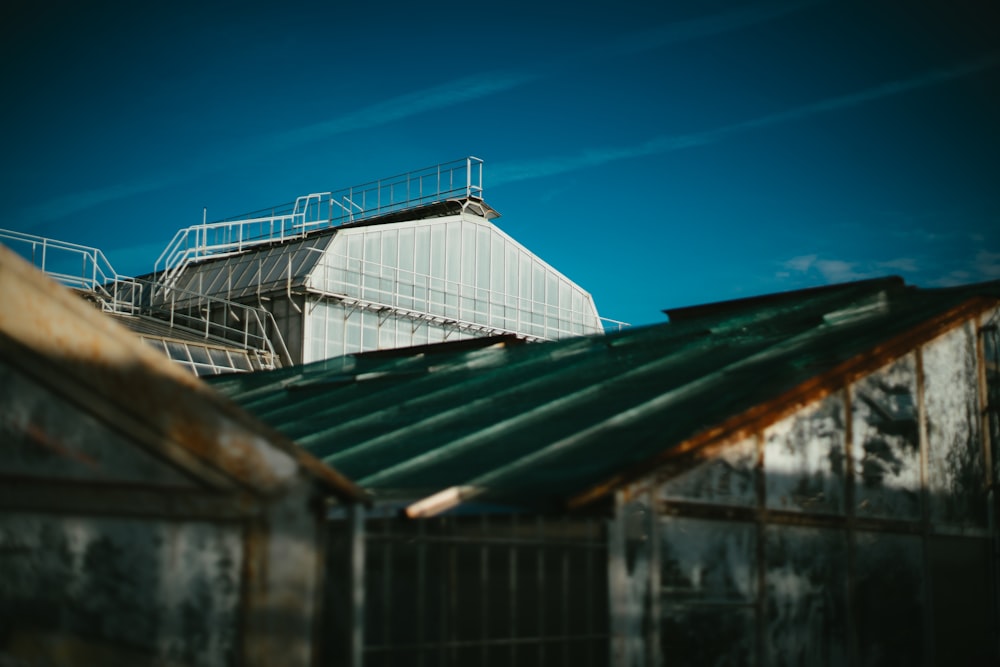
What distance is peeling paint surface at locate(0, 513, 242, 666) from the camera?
17.3 ft

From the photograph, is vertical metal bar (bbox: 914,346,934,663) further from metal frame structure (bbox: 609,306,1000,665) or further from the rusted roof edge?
the rusted roof edge

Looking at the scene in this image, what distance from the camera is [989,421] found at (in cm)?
1271

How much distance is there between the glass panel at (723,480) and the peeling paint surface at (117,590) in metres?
4.22

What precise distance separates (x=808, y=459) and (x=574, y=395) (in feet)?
8.48

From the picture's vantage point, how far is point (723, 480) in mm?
9367

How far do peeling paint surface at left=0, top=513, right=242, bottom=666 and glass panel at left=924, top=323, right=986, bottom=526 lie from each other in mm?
8797

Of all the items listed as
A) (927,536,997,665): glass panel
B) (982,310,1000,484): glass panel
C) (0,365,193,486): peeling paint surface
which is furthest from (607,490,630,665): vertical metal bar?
(982,310,1000,484): glass panel

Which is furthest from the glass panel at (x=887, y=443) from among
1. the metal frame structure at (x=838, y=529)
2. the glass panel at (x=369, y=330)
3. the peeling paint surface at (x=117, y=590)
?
the glass panel at (x=369, y=330)

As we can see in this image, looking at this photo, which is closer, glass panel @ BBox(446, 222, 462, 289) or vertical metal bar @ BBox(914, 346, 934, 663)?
vertical metal bar @ BBox(914, 346, 934, 663)

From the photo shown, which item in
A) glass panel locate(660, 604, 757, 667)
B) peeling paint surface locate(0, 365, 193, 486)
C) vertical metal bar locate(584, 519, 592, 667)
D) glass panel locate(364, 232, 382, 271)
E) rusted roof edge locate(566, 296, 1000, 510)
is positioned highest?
glass panel locate(364, 232, 382, 271)

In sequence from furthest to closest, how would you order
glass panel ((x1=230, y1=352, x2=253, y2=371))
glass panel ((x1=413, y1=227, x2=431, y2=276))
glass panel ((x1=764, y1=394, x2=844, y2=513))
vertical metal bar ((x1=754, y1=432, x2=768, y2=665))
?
glass panel ((x1=413, y1=227, x2=431, y2=276))
glass panel ((x1=230, y1=352, x2=253, y2=371))
glass panel ((x1=764, y1=394, x2=844, y2=513))
vertical metal bar ((x1=754, y1=432, x2=768, y2=665))

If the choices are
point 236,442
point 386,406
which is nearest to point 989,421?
point 386,406

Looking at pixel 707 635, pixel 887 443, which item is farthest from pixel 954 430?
pixel 707 635

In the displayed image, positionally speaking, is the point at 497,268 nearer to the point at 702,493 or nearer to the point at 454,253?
the point at 454,253
